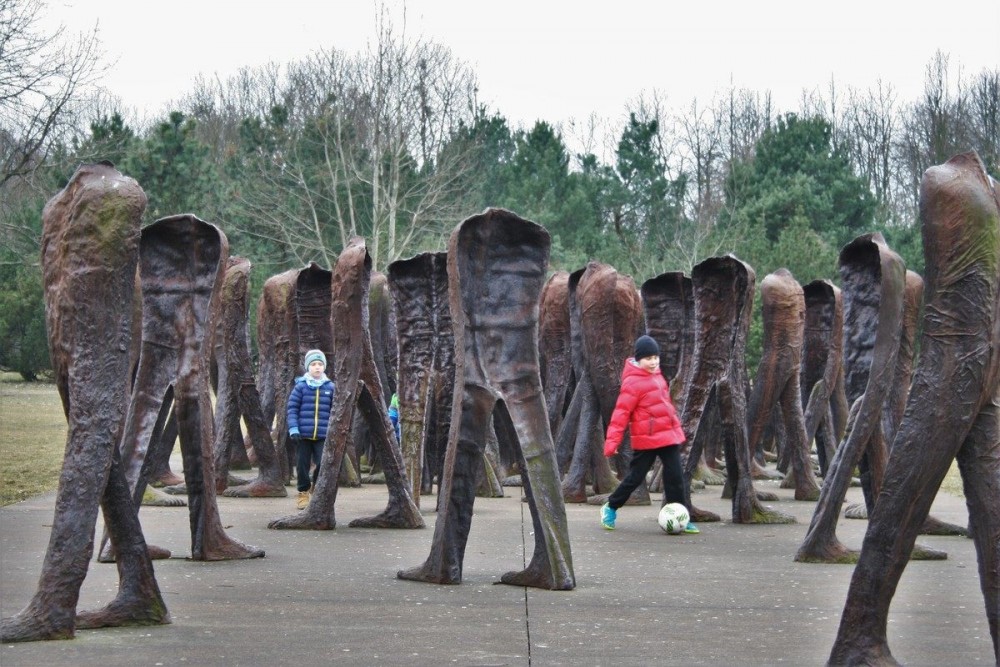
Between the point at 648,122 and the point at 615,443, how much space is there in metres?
37.8

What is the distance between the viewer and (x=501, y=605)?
7719mm

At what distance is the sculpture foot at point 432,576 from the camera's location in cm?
844

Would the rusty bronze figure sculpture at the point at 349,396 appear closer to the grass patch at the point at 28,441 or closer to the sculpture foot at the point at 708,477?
the grass patch at the point at 28,441

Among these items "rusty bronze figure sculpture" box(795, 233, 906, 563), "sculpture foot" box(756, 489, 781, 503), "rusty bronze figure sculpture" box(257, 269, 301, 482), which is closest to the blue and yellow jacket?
"rusty bronze figure sculpture" box(257, 269, 301, 482)

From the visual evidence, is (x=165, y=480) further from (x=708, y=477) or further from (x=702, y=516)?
(x=702, y=516)

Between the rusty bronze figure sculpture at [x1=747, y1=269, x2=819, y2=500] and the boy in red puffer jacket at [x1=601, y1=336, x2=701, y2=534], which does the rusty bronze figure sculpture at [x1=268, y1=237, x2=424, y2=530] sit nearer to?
the boy in red puffer jacket at [x1=601, y1=336, x2=701, y2=534]

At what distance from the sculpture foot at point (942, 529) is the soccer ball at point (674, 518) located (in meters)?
1.90

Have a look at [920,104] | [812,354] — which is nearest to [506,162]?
[920,104]

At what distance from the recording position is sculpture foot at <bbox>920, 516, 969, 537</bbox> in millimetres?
11478

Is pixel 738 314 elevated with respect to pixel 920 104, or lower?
lower

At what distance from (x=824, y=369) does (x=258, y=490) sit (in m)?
6.27

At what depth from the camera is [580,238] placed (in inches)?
1714

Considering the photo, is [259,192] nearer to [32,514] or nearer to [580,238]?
[580,238]

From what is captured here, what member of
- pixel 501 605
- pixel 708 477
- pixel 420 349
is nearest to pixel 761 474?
pixel 708 477
